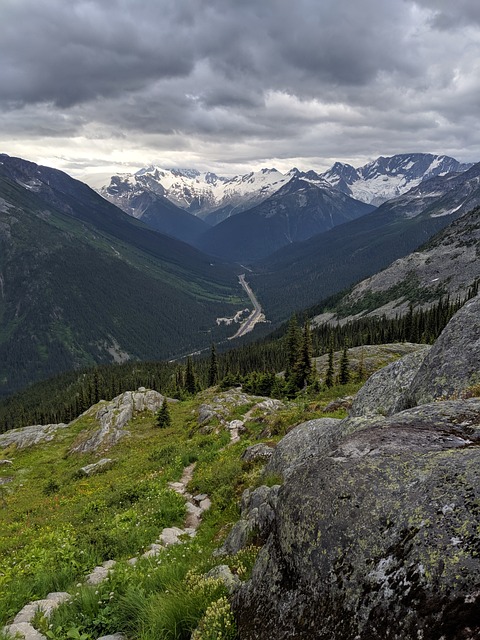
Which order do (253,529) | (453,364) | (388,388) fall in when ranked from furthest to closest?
1. (388,388)
2. (453,364)
3. (253,529)

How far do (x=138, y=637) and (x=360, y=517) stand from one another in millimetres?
4784

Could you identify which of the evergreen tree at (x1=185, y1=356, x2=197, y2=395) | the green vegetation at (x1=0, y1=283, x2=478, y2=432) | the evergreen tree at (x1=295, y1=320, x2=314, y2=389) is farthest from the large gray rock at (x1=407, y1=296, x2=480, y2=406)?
the evergreen tree at (x1=185, y1=356, x2=197, y2=395)

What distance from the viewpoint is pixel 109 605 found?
28.6 feet

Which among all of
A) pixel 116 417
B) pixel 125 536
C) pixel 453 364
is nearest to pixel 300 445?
pixel 453 364

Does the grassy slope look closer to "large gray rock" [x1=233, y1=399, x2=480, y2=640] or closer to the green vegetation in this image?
"large gray rock" [x1=233, y1=399, x2=480, y2=640]

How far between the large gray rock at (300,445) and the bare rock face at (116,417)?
124 ft

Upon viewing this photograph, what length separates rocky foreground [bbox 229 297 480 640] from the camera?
186 inches

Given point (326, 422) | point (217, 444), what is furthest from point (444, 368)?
point (217, 444)

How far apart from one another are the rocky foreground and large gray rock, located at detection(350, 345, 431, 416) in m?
7.66

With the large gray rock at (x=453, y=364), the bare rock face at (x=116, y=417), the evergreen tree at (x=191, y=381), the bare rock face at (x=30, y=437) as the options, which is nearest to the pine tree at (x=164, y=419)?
the bare rock face at (x=116, y=417)

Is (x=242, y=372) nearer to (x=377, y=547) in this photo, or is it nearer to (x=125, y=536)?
(x=125, y=536)

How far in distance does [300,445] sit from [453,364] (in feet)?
24.7

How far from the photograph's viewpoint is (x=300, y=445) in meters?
17.6

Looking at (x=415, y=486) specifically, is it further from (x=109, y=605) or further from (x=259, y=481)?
(x=259, y=481)
